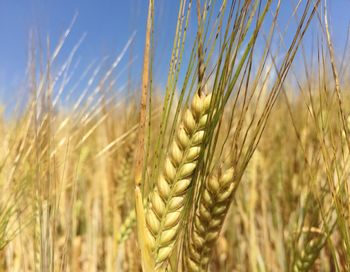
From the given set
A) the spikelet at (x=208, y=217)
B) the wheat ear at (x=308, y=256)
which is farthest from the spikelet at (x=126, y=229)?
the spikelet at (x=208, y=217)

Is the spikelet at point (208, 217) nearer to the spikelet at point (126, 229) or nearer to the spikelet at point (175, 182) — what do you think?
the spikelet at point (175, 182)

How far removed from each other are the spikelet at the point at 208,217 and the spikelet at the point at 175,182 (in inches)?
2.2

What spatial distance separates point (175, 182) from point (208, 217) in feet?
0.30

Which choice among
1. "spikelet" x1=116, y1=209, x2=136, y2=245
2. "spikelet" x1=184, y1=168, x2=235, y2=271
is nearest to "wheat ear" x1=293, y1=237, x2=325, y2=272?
"spikelet" x1=184, y1=168, x2=235, y2=271

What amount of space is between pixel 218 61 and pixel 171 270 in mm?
320

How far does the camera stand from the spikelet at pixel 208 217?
68cm

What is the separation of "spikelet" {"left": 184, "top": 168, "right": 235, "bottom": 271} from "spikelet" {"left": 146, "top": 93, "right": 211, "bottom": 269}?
0.19 feet

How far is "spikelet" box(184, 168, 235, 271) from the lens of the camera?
0.68m

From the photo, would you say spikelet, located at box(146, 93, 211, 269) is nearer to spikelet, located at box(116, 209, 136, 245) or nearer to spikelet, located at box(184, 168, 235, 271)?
spikelet, located at box(184, 168, 235, 271)

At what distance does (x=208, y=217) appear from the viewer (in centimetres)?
68

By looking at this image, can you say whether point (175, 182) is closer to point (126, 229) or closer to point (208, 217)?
point (208, 217)

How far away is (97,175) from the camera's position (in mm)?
1933

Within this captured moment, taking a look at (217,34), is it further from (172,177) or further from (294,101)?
(294,101)

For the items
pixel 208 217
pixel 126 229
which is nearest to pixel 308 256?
pixel 208 217
